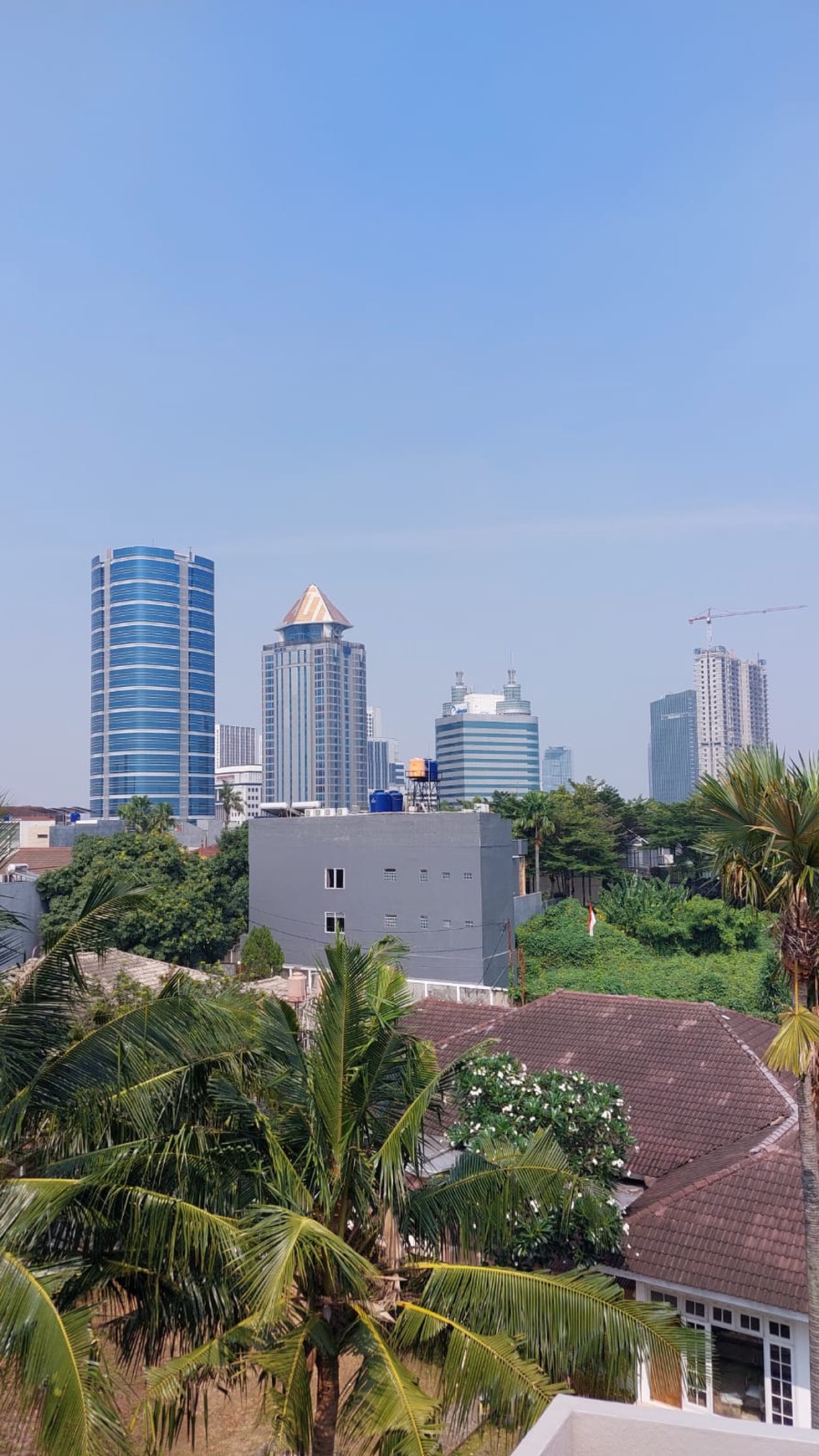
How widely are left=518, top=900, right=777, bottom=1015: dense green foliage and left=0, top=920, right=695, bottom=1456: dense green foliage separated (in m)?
32.4

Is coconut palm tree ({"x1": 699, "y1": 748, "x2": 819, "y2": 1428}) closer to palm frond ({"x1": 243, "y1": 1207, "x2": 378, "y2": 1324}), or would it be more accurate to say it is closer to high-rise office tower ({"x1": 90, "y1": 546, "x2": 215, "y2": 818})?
palm frond ({"x1": 243, "y1": 1207, "x2": 378, "y2": 1324})

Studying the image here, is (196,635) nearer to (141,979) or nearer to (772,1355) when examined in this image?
(141,979)

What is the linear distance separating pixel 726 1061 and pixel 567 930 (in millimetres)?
34548

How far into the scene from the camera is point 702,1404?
1271cm

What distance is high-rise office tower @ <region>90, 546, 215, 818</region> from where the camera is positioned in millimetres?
164500

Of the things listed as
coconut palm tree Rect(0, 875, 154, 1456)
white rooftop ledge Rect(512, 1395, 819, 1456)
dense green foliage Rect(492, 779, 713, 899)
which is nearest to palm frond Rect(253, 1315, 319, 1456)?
coconut palm tree Rect(0, 875, 154, 1456)

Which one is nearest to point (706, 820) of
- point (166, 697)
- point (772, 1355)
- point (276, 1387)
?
point (276, 1387)

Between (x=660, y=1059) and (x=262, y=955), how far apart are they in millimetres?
29477

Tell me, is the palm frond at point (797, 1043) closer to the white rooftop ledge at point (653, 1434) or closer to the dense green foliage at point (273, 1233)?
the dense green foliage at point (273, 1233)

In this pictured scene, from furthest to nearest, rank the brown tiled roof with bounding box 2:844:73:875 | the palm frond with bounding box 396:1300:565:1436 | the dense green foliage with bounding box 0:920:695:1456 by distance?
the brown tiled roof with bounding box 2:844:73:875 < the palm frond with bounding box 396:1300:565:1436 < the dense green foliage with bounding box 0:920:695:1456

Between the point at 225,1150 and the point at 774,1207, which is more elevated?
the point at 225,1150

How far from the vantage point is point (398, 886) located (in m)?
46.1

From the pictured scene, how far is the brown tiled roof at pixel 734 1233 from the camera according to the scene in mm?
12109

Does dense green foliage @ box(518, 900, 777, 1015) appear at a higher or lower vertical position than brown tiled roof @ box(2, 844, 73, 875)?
lower
